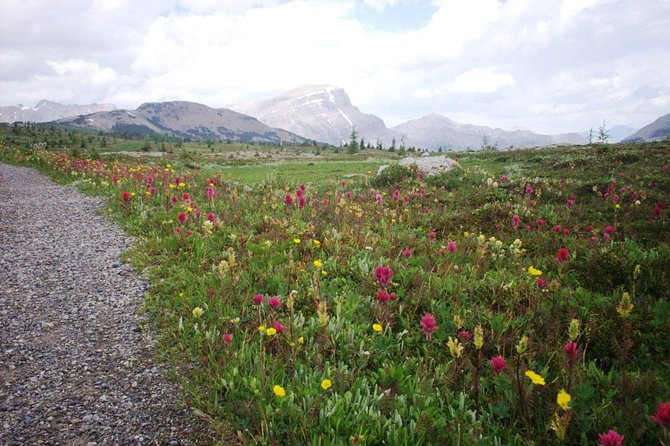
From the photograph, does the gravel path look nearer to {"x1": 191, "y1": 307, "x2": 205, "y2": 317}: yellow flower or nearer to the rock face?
{"x1": 191, "y1": 307, "x2": 205, "y2": 317}: yellow flower

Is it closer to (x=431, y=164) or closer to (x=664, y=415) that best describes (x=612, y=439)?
(x=664, y=415)

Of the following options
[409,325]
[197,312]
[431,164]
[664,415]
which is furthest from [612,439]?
[431,164]

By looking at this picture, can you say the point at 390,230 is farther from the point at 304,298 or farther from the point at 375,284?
the point at 304,298

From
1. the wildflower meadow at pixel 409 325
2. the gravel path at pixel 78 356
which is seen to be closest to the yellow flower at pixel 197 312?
the wildflower meadow at pixel 409 325

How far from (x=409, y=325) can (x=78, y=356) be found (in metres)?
4.31

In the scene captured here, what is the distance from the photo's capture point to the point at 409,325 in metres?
5.48

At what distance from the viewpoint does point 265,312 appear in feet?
18.1

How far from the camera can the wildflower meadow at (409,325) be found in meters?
3.59

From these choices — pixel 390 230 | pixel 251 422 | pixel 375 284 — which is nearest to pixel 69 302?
pixel 251 422

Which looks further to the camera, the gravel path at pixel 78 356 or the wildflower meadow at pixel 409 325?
the gravel path at pixel 78 356

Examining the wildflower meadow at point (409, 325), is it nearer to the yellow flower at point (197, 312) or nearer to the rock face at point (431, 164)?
the yellow flower at point (197, 312)

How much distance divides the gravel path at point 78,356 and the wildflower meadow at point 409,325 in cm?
33

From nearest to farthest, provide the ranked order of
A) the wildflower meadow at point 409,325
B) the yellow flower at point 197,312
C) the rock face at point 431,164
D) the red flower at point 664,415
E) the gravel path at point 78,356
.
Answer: the red flower at point 664,415
the wildflower meadow at point 409,325
the gravel path at point 78,356
the yellow flower at point 197,312
the rock face at point 431,164

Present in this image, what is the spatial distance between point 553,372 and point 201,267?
5.63 m
